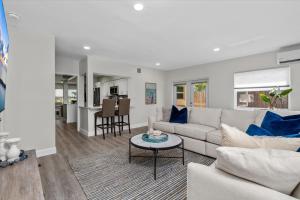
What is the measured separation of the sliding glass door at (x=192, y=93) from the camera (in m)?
5.39

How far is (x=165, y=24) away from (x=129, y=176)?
96.9 inches

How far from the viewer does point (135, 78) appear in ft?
18.3

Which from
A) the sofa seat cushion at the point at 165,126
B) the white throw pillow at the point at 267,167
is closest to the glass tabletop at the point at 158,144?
the sofa seat cushion at the point at 165,126

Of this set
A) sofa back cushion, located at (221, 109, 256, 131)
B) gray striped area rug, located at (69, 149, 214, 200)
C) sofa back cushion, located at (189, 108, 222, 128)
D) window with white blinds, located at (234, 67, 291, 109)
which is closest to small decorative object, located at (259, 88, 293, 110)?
window with white blinds, located at (234, 67, 291, 109)

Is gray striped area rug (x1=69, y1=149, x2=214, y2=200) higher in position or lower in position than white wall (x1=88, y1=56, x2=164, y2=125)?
lower

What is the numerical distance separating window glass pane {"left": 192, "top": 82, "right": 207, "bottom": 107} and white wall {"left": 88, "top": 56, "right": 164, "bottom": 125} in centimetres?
150

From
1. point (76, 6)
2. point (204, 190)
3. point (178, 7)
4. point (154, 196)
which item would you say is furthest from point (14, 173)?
point (178, 7)

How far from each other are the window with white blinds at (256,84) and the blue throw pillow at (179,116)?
6.38 ft

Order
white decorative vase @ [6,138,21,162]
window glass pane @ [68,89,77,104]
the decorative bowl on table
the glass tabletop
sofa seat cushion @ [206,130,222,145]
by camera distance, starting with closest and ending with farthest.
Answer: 1. white decorative vase @ [6,138,21,162]
2. the glass tabletop
3. the decorative bowl on table
4. sofa seat cushion @ [206,130,222,145]
5. window glass pane @ [68,89,77,104]

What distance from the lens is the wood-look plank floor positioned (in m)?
1.79

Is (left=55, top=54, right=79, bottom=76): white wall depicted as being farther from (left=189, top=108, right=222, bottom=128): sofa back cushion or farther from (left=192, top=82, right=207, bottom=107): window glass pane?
(left=192, top=82, right=207, bottom=107): window glass pane

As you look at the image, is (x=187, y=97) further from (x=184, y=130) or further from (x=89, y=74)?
(x=89, y=74)

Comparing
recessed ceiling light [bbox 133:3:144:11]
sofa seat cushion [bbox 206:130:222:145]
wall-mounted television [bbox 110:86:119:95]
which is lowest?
sofa seat cushion [bbox 206:130:222:145]

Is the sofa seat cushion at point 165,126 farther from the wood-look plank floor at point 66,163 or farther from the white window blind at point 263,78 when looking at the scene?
the white window blind at point 263,78
